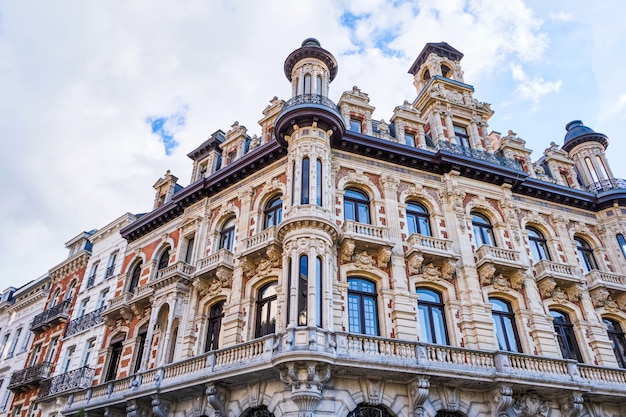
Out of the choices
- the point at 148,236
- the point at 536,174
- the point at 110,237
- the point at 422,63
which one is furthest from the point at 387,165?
the point at 110,237

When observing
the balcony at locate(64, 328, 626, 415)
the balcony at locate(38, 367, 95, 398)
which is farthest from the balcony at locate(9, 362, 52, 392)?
the balcony at locate(64, 328, 626, 415)

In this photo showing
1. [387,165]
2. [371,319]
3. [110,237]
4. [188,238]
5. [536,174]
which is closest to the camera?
[371,319]

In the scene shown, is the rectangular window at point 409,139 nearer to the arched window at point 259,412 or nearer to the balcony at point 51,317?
the arched window at point 259,412

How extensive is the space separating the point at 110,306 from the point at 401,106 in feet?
64.4

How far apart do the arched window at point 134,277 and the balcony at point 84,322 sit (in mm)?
2136

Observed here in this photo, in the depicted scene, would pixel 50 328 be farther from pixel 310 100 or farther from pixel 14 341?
pixel 310 100

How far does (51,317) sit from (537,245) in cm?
3065

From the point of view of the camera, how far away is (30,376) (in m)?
28.0

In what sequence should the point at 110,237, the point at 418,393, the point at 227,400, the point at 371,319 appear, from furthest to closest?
1. the point at 110,237
2. the point at 371,319
3. the point at 227,400
4. the point at 418,393

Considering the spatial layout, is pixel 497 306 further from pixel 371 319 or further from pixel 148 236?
pixel 148 236

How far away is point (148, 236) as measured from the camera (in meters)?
27.7

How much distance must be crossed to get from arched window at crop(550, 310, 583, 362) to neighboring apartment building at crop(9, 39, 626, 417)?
0.07 meters

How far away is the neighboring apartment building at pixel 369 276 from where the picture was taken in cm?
1585

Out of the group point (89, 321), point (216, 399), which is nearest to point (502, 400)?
point (216, 399)
